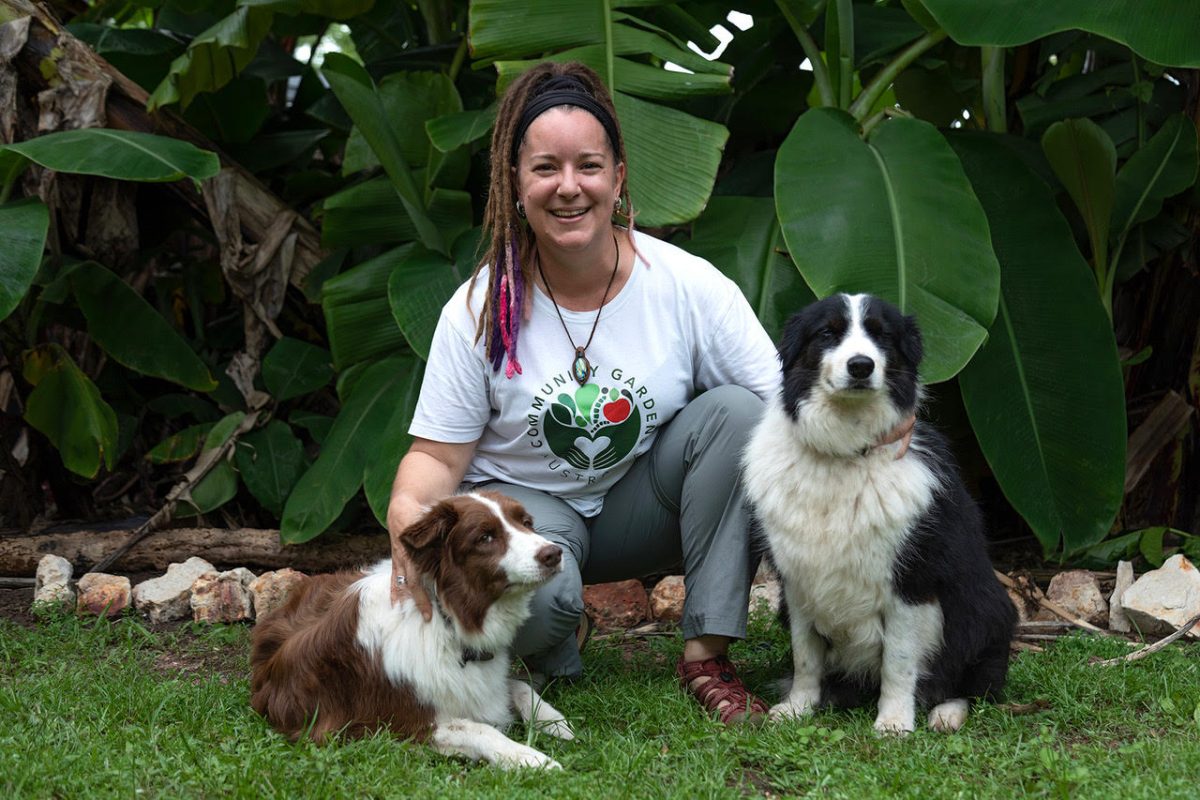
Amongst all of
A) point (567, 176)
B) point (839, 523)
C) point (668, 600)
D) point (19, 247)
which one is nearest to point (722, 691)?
point (839, 523)

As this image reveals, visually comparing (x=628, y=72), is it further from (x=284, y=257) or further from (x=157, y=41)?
(x=157, y=41)

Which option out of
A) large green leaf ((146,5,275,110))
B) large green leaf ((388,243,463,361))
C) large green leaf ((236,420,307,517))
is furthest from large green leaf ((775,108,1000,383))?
large green leaf ((236,420,307,517))

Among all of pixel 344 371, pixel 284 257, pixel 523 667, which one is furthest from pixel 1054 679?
pixel 284 257

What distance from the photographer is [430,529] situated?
312 centimetres

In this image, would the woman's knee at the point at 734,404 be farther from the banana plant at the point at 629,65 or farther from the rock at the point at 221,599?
the rock at the point at 221,599

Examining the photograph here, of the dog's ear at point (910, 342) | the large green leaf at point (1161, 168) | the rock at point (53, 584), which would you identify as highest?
the large green leaf at point (1161, 168)

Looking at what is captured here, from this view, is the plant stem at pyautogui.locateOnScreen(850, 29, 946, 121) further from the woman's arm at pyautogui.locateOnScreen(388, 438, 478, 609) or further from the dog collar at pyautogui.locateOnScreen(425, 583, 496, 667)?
the dog collar at pyautogui.locateOnScreen(425, 583, 496, 667)

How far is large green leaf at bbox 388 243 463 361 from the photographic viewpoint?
4.96m

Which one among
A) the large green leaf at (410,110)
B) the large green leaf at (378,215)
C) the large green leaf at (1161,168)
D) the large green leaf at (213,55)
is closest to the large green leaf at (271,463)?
the large green leaf at (378,215)

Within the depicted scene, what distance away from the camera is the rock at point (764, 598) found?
4783mm

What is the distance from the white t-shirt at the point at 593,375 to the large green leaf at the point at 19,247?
2.06m

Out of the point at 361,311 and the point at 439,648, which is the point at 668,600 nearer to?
the point at 439,648

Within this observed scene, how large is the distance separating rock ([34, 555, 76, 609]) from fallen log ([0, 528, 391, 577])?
0.65ft

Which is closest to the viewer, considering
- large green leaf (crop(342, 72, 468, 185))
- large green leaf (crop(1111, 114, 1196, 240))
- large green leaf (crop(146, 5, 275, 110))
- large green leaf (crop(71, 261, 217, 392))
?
large green leaf (crop(1111, 114, 1196, 240))
